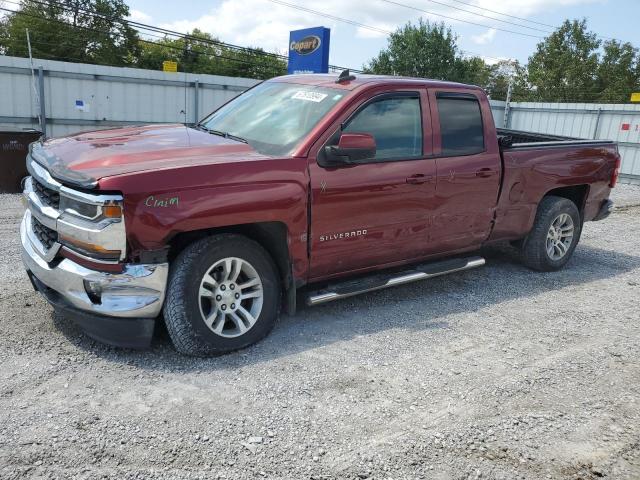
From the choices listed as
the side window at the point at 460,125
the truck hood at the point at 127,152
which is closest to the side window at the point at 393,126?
the side window at the point at 460,125

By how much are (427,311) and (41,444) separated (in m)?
3.28

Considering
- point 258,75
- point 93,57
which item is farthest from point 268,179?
point 258,75

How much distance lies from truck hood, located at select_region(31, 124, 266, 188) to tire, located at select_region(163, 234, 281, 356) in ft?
1.96

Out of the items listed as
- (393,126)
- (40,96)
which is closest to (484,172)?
(393,126)

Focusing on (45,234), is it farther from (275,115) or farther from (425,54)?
(425,54)

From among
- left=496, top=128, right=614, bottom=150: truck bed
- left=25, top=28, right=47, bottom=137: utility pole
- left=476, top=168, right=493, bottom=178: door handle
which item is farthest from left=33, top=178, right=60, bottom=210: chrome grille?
left=25, top=28, right=47, bottom=137: utility pole

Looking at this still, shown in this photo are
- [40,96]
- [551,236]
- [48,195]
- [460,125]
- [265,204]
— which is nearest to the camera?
[48,195]

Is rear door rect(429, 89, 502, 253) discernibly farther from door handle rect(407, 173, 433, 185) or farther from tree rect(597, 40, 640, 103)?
tree rect(597, 40, 640, 103)

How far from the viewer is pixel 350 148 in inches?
160

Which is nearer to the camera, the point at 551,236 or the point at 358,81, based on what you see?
the point at 358,81

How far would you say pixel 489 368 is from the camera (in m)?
4.00

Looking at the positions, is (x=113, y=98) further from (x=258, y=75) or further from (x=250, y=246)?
(x=258, y=75)

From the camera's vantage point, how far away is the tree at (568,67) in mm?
52219

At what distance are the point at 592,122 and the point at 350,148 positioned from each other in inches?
662
